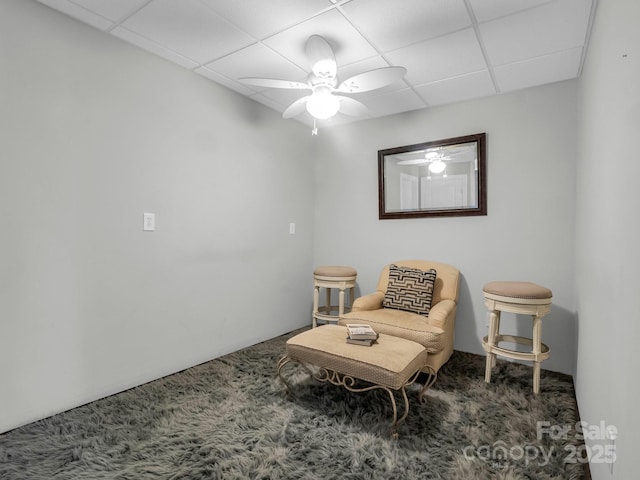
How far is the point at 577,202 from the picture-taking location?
8.05 ft

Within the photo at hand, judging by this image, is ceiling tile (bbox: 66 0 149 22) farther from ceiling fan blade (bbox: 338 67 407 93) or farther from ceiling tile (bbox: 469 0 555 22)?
ceiling tile (bbox: 469 0 555 22)

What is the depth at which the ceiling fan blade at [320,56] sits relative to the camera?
1.96m

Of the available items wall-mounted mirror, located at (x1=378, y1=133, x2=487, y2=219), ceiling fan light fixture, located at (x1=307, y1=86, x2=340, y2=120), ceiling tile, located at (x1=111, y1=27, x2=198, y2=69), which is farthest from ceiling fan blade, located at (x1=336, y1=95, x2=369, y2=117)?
ceiling tile, located at (x1=111, y1=27, x2=198, y2=69)

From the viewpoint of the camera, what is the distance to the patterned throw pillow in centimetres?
275

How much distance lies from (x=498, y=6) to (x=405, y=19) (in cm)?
50

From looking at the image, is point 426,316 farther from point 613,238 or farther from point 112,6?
point 112,6

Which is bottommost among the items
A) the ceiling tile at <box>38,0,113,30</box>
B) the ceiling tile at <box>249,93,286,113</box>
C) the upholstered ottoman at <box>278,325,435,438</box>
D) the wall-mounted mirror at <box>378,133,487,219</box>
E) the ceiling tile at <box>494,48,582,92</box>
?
the upholstered ottoman at <box>278,325,435,438</box>

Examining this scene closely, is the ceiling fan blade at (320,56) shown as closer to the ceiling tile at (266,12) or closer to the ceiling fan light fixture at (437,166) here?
the ceiling tile at (266,12)

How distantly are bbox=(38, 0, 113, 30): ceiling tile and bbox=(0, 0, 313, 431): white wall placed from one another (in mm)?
47

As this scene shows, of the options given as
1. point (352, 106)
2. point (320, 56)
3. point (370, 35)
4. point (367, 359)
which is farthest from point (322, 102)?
point (367, 359)

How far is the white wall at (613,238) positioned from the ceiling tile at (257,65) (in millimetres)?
1858

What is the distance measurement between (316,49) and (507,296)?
2103mm

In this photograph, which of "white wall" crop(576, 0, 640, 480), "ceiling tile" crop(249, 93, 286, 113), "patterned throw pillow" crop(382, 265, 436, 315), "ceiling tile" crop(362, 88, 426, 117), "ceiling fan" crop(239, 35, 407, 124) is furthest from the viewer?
"ceiling tile" crop(249, 93, 286, 113)

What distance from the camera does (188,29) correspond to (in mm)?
2047
